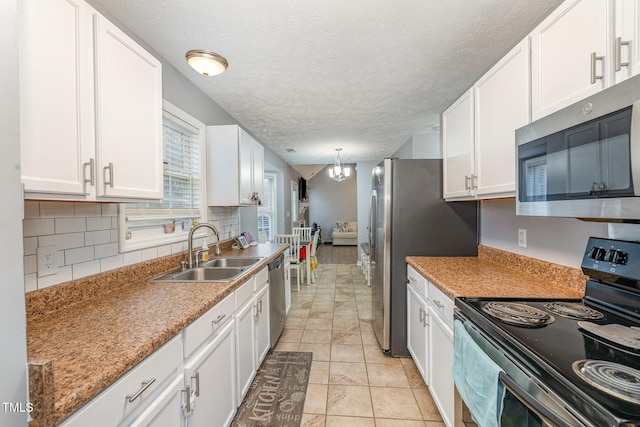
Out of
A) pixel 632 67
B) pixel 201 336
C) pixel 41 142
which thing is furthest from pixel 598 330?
pixel 41 142

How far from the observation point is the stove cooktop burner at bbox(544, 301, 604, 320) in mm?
1062

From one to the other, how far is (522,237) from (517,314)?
0.90 meters

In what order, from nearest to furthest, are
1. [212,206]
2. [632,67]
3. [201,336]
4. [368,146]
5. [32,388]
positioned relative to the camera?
1. [32,388]
2. [632,67]
3. [201,336]
4. [212,206]
5. [368,146]

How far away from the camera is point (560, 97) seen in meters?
1.11

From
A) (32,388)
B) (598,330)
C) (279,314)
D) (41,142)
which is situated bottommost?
(279,314)

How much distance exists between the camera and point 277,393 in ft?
6.31

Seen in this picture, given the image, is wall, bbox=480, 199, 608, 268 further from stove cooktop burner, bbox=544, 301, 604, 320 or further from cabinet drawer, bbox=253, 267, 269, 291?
cabinet drawer, bbox=253, 267, 269, 291

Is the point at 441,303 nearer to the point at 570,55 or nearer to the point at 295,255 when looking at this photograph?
the point at 570,55

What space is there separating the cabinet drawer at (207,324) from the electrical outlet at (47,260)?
0.67 meters

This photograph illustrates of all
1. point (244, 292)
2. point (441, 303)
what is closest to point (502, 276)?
point (441, 303)

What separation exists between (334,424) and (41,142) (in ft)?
6.59

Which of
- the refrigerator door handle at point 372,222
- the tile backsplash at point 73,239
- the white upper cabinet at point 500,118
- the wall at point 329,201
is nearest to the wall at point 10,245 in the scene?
the tile backsplash at point 73,239

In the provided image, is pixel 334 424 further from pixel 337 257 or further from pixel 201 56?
pixel 337 257

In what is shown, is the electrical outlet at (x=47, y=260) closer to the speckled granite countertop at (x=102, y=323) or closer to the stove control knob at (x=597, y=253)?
the speckled granite countertop at (x=102, y=323)
